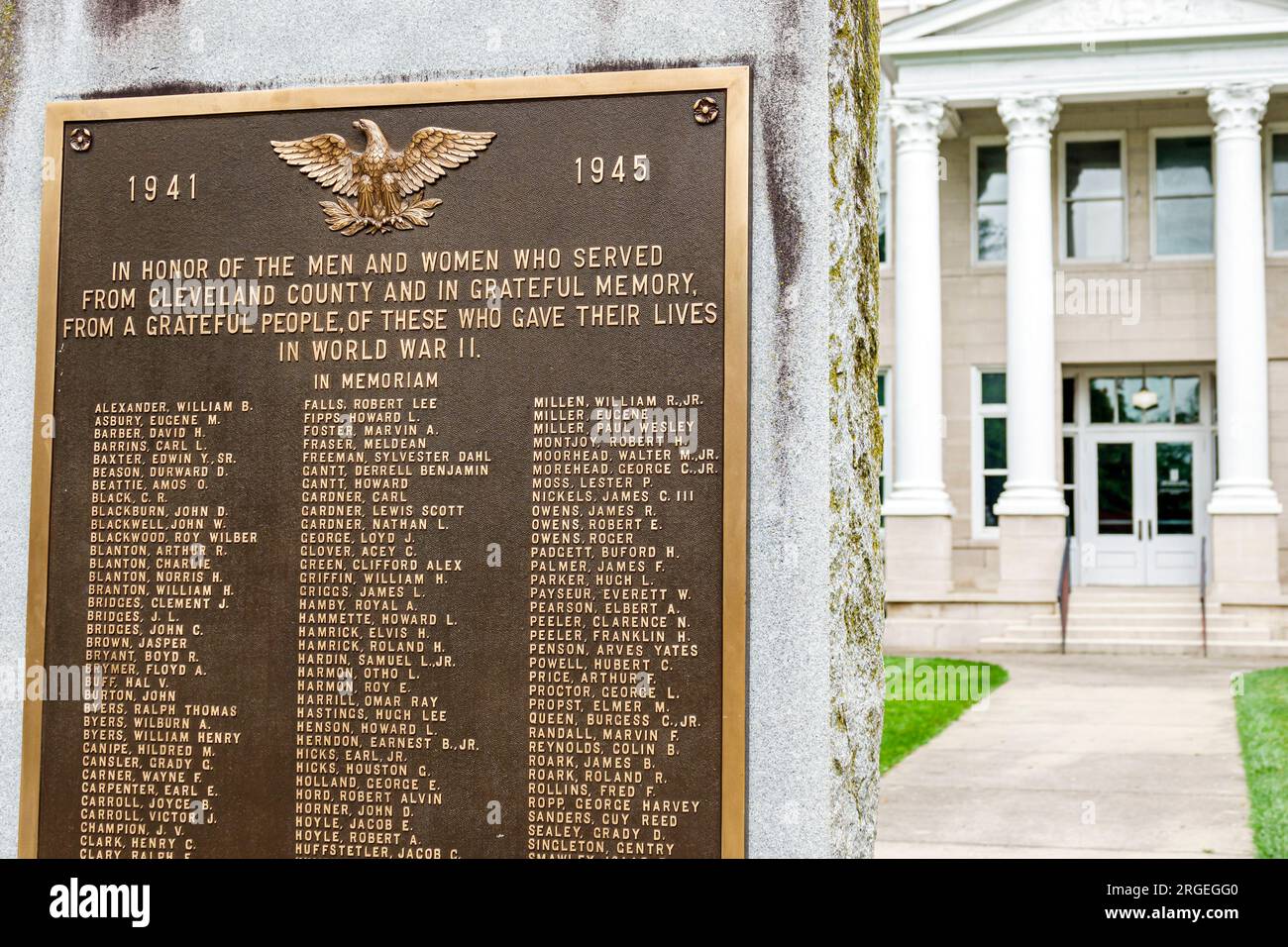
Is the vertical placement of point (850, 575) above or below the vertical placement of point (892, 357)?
below

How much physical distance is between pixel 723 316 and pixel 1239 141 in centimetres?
1941

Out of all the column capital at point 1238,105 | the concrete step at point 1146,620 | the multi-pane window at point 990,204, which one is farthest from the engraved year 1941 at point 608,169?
the multi-pane window at point 990,204

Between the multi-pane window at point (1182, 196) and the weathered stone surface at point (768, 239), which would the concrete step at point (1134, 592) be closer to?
the multi-pane window at point (1182, 196)

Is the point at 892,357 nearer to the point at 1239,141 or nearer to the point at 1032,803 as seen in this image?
the point at 1239,141

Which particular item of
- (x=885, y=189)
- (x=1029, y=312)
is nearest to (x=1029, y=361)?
(x=1029, y=312)

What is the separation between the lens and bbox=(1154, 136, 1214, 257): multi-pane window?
2388cm

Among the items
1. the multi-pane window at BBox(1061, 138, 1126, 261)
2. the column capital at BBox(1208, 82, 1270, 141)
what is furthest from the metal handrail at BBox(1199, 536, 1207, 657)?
the column capital at BBox(1208, 82, 1270, 141)

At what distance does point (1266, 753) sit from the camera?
35.6 feet

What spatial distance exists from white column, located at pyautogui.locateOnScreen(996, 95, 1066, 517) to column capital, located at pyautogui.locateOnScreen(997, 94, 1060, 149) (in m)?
0.01

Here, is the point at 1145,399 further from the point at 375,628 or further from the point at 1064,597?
the point at 375,628

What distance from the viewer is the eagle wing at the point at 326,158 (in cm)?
464

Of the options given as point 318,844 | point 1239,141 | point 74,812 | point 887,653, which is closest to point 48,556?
point 74,812

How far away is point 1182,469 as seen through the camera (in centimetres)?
2356

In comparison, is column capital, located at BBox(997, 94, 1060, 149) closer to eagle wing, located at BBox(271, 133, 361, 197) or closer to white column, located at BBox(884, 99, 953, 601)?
white column, located at BBox(884, 99, 953, 601)
